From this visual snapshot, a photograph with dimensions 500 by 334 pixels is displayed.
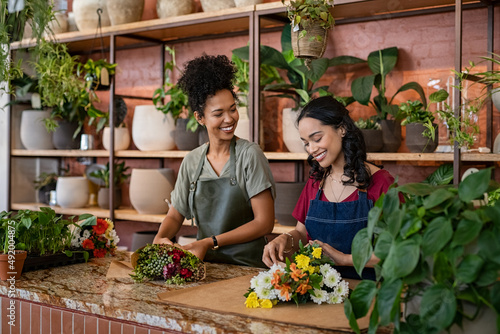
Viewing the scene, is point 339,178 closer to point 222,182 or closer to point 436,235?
point 222,182

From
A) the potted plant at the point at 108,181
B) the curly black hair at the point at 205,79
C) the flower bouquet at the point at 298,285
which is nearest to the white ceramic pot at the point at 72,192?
the potted plant at the point at 108,181

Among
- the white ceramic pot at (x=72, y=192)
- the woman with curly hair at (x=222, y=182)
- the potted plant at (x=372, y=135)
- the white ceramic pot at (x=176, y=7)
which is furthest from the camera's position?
the white ceramic pot at (x=72, y=192)

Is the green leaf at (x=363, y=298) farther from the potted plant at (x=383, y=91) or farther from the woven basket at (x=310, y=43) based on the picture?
the potted plant at (x=383, y=91)

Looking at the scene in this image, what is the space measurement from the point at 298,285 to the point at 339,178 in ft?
2.66

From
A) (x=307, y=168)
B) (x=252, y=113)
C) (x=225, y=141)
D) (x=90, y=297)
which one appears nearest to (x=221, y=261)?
(x=225, y=141)

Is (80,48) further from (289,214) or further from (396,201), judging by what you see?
(396,201)

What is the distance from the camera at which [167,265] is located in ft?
6.72

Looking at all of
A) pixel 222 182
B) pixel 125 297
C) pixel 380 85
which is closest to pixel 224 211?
pixel 222 182

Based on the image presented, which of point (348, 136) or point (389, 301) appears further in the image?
point (348, 136)

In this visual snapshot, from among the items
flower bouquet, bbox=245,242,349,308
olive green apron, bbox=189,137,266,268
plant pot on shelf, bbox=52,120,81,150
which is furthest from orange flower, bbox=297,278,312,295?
plant pot on shelf, bbox=52,120,81,150

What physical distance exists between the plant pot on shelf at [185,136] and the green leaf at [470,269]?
304cm

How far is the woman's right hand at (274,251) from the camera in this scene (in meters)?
2.09

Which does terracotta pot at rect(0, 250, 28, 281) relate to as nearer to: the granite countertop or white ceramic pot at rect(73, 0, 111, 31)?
the granite countertop

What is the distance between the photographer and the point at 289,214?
366 centimetres
